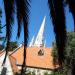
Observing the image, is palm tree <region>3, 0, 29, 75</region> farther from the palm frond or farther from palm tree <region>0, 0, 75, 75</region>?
the palm frond

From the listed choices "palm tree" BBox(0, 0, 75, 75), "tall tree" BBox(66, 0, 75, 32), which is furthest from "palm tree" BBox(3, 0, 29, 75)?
"tall tree" BBox(66, 0, 75, 32)

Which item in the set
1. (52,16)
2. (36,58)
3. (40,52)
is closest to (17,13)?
(52,16)

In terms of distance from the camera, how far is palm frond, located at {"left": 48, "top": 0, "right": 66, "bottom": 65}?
5.61 metres

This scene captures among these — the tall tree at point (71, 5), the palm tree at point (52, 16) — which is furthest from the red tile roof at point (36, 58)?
the palm tree at point (52, 16)

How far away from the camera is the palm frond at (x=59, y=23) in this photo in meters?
5.61

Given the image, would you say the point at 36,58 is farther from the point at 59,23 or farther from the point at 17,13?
the point at 17,13

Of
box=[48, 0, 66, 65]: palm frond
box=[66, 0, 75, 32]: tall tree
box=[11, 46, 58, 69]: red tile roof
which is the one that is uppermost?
box=[11, 46, 58, 69]: red tile roof

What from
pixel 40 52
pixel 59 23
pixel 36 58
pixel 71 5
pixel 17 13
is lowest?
pixel 59 23

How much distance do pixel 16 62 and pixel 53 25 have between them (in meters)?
53.9

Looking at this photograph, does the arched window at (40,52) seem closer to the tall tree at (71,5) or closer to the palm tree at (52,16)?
the tall tree at (71,5)

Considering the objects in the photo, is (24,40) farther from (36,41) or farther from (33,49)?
(36,41)

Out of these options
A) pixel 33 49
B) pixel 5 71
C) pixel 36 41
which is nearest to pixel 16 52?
pixel 33 49

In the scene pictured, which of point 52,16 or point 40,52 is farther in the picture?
point 40,52

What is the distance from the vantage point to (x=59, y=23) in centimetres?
567
